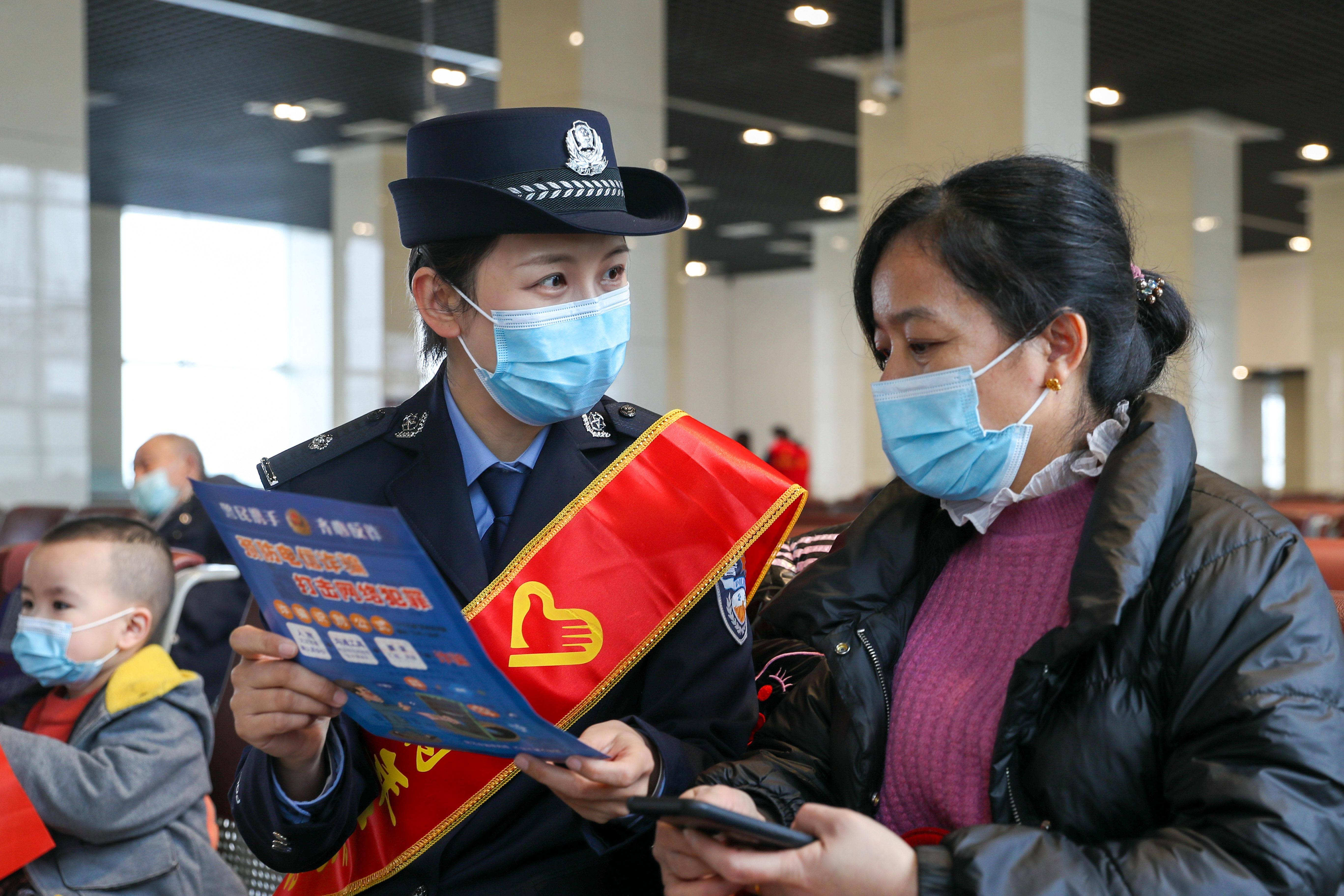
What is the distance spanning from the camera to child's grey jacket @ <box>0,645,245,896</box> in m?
1.86

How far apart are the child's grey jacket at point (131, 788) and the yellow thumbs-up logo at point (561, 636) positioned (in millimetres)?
874

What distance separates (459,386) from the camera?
1590mm

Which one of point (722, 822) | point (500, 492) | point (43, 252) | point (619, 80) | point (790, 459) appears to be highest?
point (619, 80)

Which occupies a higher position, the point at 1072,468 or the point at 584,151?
the point at 584,151

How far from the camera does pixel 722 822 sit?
1.06 metres

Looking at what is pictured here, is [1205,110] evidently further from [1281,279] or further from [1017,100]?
[1281,279]

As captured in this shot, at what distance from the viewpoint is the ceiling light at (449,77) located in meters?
9.91

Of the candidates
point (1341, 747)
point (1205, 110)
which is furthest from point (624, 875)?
point (1205, 110)

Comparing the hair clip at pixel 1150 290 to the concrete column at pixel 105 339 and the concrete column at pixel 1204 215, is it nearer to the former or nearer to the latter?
the concrete column at pixel 1204 215

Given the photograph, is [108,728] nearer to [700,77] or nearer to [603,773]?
[603,773]

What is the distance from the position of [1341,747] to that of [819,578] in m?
0.60

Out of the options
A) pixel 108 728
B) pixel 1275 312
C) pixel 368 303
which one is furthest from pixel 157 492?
pixel 1275 312

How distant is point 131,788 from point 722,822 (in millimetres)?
1247

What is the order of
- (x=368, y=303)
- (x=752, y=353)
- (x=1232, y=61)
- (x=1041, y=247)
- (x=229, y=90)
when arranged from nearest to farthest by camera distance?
(x=1041, y=247)
(x=1232, y=61)
(x=229, y=90)
(x=368, y=303)
(x=752, y=353)
